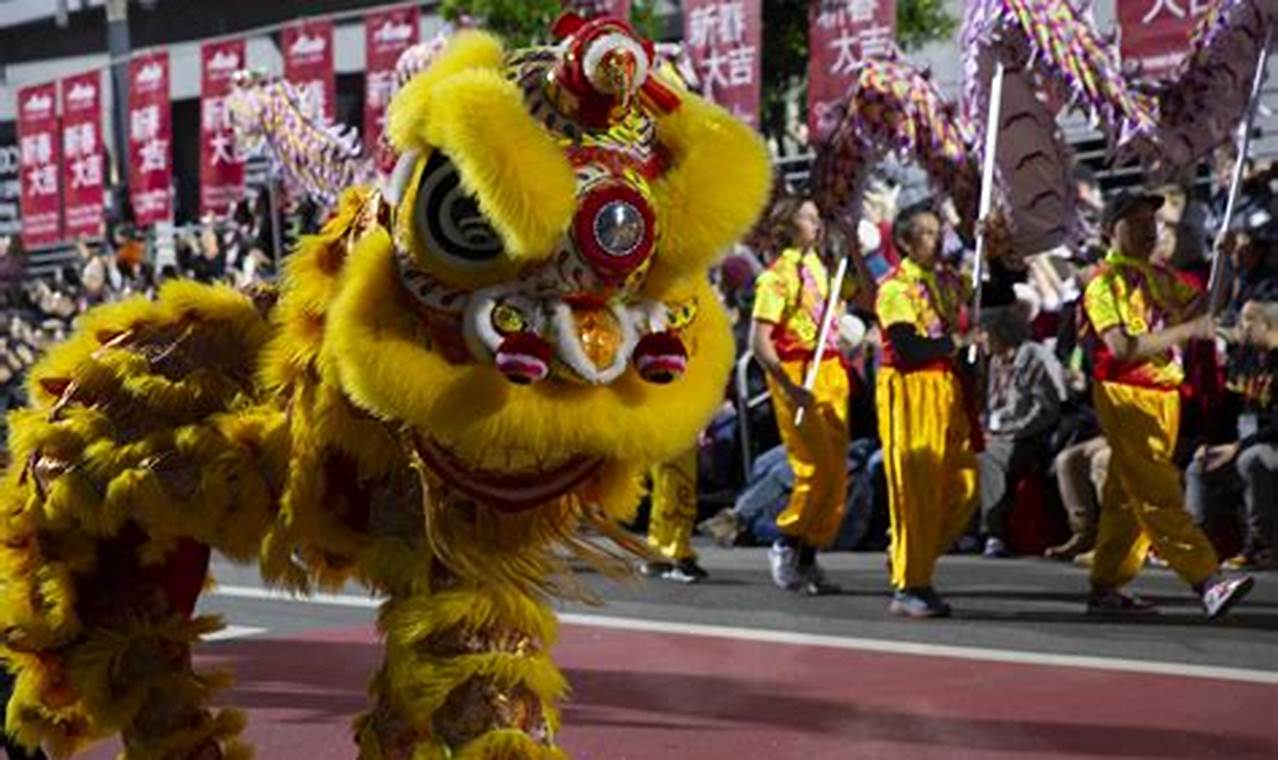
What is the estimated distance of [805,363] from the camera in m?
8.88

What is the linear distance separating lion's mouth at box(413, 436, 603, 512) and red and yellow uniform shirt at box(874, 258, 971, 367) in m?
4.81

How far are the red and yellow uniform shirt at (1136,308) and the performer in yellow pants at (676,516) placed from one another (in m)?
2.11

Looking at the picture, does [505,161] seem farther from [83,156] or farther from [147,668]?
[83,156]

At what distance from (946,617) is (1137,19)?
5552 millimetres

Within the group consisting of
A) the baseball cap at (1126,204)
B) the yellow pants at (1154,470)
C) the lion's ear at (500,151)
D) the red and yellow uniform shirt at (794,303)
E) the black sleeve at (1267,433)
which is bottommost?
the black sleeve at (1267,433)

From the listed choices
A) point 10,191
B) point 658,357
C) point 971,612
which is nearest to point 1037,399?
point 971,612

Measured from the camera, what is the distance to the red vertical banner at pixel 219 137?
19.4 meters

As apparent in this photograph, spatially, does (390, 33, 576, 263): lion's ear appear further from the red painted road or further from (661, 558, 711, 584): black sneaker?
(661, 558, 711, 584): black sneaker

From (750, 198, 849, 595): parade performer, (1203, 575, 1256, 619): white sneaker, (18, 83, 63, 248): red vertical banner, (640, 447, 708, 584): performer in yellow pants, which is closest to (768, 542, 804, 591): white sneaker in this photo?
(750, 198, 849, 595): parade performer

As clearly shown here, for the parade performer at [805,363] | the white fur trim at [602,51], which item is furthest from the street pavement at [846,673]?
the white fur trim at [602,51]

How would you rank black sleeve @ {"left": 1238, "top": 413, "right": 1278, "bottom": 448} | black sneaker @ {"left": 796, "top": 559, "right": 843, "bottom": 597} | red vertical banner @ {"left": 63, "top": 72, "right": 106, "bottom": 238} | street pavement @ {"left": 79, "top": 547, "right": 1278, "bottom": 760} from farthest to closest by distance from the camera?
red vertical banner @ {"left": 63, "top": 72, "right": 106, "bottom": 238}, black sleeve @ {"left": 1238, "top": 413, "right": 1278, "bottom": 448}, black sneaker @ {"left": 796, "top": 559, "right": 843, "bottom": 597}, street pavement @ {"left": 79, "top": 547, "right": 1278, "bottom": 760}

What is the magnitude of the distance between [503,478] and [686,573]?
6399 millimetres

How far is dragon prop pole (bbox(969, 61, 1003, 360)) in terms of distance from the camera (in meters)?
7.95

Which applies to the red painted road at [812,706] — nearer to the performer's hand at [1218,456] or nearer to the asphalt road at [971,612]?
the asphalt road at [971,612]
